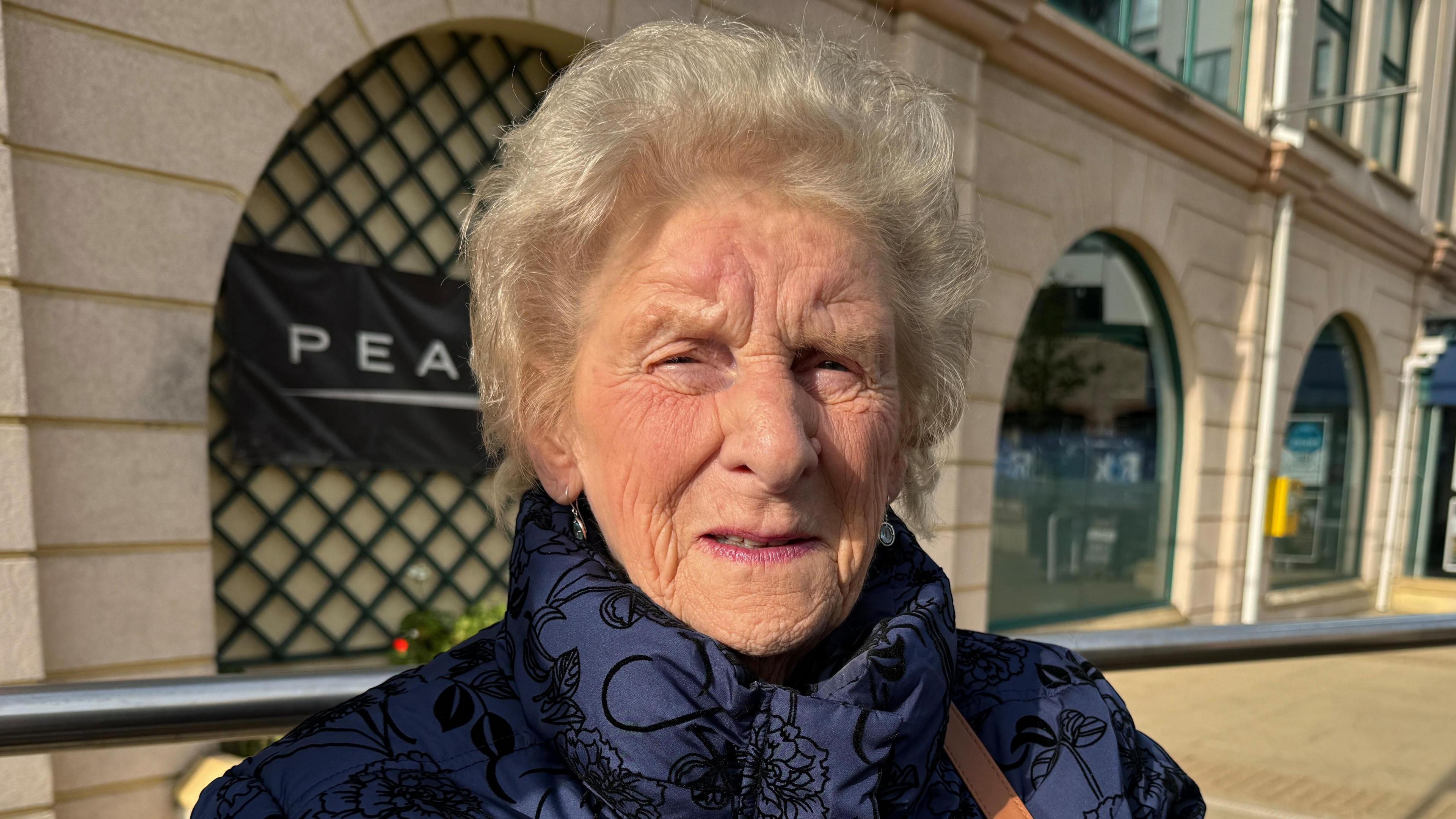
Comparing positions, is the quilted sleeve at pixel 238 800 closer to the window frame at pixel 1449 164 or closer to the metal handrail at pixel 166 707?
the metal handrail at pixel 166 707

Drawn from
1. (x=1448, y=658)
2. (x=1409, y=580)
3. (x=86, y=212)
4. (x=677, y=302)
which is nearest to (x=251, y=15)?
(x=86, y=212)

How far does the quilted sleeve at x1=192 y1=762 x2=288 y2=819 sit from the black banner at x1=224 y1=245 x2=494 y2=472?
132 inches

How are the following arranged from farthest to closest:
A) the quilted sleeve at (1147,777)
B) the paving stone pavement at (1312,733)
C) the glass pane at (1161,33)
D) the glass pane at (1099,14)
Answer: the glass pane at (1161,33) → the glass pane at (1099,14) → the paving stone pavement at (1312,733) → the quilted sleeve at (1147,777)

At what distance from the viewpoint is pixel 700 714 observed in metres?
0.90

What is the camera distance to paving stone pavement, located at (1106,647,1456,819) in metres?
4.25

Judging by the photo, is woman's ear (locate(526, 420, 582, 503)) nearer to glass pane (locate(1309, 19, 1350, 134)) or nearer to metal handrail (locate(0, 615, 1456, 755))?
metal handrail (locate(0, 615, 1456, 755))

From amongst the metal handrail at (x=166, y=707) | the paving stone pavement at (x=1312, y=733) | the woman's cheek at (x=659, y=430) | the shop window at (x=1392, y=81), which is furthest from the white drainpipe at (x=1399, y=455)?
the metal handrail at (x=166, y=707)

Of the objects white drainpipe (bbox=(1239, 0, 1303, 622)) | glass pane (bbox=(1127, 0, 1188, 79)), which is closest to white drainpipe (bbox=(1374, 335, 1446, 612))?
white drainpipe (bbox=(1239, 0, 1303, 622))

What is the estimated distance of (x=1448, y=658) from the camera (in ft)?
25.7

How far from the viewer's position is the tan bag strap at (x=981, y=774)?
113 centimetres

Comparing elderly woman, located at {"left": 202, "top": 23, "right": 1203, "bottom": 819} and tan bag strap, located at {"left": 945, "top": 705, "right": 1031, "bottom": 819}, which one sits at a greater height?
elderly woman, located at {"left": 202, "top": 23, "right": 1203, "bottom": 819}

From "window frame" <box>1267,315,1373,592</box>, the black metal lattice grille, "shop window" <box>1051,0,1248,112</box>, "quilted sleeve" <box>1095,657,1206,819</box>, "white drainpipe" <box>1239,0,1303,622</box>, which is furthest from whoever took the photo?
"window frame" <box>1267,315,1373,592</box>

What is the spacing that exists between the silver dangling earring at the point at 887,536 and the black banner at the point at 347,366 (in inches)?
128

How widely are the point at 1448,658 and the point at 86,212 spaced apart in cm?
1003
